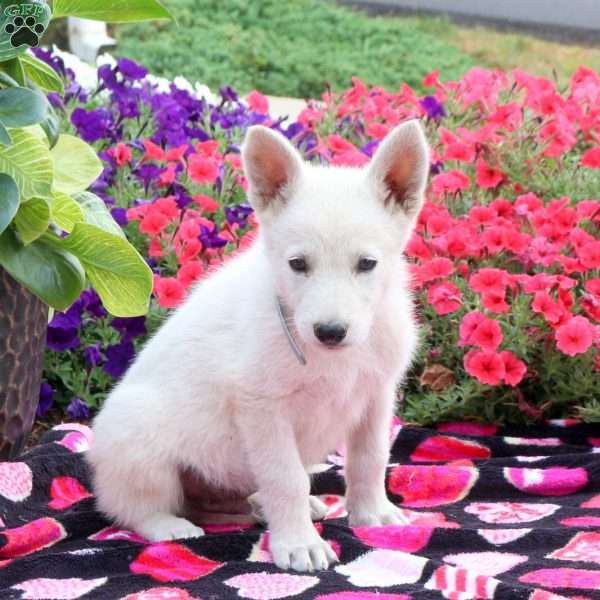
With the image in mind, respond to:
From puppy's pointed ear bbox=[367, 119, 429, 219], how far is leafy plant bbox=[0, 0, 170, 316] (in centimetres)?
96

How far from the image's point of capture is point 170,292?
4.96 m

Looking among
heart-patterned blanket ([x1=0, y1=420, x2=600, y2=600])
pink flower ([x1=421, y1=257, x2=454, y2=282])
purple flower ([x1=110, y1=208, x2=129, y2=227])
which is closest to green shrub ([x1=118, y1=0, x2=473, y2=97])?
purple flower ([x1=110, y1=208, x2=129, y2=227])

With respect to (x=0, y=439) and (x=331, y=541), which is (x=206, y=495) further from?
(x=0, y=439)

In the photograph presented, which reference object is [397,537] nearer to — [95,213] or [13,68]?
[95,213]

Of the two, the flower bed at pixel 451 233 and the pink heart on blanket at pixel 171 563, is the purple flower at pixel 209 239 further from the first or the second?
the pink heart on blanket at pixel 171 563

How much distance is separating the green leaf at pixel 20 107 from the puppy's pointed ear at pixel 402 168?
1070mm

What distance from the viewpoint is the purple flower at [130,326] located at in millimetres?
5090

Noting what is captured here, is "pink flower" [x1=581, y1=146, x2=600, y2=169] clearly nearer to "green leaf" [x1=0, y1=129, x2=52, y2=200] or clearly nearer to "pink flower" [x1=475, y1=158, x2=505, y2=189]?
"pink flower" [x1=475, y1=158, x2=505, y2=189]

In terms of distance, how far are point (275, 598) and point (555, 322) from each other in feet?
6.46

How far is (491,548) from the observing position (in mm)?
3715

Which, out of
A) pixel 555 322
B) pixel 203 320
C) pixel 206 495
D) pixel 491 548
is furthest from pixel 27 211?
pixel 555 322

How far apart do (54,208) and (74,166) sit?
334mm

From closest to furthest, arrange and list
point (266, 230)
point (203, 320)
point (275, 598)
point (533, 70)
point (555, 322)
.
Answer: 1. point (275, 598)
2. point (266, 230)
3. point (203, 320)
4. point (555, 322)
5. point (533, 70)

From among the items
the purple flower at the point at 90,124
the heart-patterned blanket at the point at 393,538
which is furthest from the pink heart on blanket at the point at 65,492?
the purple flower at the point at 90,124
